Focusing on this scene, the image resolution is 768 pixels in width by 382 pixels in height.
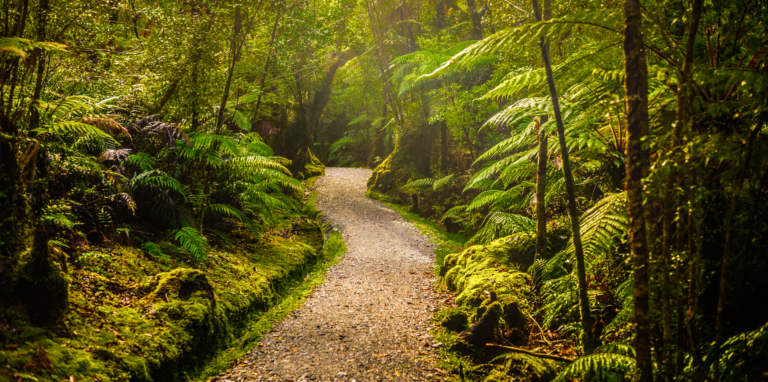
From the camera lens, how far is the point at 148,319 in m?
3.36

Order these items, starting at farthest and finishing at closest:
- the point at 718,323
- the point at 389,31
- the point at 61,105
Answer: the point at 389,31, the point at 61,105, the point at 718,323

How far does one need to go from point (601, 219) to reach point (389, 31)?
12.8 meters

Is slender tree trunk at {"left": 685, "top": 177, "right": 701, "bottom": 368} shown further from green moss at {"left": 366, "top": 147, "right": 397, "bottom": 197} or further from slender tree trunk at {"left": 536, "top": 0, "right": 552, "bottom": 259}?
green moss at {"left": 366, "top": 147, "right": 397, "bottom": 197}

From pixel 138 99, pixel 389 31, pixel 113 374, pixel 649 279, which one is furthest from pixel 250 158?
pixel 389 31

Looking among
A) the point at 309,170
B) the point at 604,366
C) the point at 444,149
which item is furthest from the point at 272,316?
the point at 309,170

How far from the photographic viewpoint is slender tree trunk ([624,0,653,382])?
5.46 ft

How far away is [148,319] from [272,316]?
160cm

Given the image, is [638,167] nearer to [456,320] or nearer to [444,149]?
[456,320]

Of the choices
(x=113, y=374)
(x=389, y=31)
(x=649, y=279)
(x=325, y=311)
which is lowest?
(x=325, y=311)

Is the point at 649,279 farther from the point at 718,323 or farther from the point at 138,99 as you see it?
the point at 138,99

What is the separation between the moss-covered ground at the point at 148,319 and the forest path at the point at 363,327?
1.17 feet

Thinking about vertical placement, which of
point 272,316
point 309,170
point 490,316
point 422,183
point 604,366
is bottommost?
point 272,316

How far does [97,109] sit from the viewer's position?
13.5 ft

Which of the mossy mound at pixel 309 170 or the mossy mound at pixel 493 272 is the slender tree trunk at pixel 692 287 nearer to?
the mossy mound at pixel 493 272
